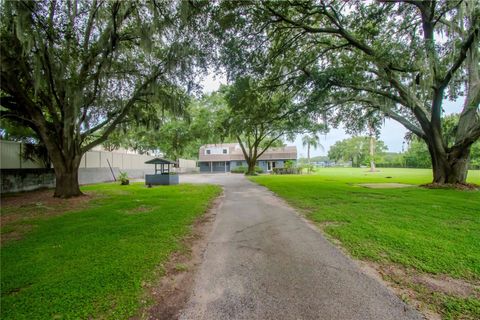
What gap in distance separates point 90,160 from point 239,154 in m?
23.9

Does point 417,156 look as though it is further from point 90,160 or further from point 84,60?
point 84,60

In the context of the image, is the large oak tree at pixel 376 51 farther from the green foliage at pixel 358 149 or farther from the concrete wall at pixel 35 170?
the green foliage at pixel 358 149

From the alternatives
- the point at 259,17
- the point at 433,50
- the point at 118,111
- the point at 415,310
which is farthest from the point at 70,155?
the point at 433,50

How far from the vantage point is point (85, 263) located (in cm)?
306

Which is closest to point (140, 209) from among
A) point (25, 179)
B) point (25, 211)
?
point (25, 211)

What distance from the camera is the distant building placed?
34912 millimetres

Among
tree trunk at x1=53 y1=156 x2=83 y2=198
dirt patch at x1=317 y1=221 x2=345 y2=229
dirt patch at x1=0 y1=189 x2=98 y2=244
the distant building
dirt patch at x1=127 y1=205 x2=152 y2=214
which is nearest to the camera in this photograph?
dirt patch at x1=317 y1=221 x2=345 y2=229

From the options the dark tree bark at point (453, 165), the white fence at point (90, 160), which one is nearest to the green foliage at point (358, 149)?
the dark tree bark at point (453, 165)

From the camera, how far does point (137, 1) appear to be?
698 centimetres

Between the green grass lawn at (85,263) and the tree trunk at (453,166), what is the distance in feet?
38.2

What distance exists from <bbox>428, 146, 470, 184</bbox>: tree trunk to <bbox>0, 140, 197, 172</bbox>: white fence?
19.8m

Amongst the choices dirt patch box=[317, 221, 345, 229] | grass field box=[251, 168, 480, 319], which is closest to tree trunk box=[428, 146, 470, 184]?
grass field box=[251, 168, 480, 319]

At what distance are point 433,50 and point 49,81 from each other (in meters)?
12.5

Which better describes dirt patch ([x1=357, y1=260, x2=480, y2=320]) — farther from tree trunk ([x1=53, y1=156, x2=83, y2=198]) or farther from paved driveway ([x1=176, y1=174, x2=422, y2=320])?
tree trunk ([x1=53, y1=156, x2=83, y2=198])
